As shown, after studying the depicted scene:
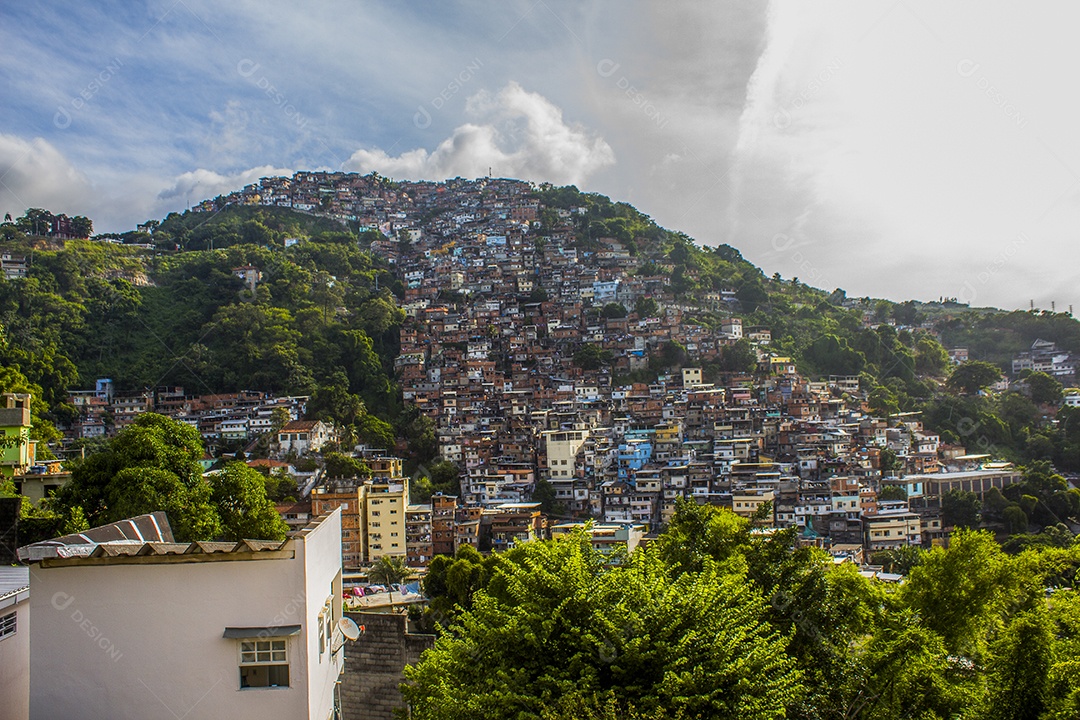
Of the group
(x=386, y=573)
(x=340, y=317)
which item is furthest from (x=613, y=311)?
(x=386, y=573)

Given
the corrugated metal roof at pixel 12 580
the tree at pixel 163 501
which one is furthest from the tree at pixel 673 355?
the corrugated metal roof at pixel 12 580

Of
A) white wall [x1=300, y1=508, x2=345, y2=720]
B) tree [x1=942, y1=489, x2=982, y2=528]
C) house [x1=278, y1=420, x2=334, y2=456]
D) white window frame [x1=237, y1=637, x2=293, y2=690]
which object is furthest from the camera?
house [x1=278, y1=420, x2=334, y2=456]

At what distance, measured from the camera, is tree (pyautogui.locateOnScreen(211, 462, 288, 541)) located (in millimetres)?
11789

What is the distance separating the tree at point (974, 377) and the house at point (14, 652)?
167 ft

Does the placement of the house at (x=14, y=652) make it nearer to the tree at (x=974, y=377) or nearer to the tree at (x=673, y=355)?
the tree at (x=673, y=355)

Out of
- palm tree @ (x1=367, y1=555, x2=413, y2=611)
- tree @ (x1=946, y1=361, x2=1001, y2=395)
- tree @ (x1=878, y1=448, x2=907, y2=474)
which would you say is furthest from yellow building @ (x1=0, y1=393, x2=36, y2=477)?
tree @ (x1=946, y1=361, x2=1001, y2=395)

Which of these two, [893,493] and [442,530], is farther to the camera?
[893,493]

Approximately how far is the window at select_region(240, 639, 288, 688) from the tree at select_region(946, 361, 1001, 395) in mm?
50279

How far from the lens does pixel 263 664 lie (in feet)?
15.3

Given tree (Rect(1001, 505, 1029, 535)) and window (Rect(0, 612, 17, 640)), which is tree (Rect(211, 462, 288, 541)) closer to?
window (Rect(0, 612, 17, 640))

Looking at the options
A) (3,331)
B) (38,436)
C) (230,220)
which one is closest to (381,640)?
(38,436)

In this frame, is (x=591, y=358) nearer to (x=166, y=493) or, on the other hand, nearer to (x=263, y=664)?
(x=166, y=493)

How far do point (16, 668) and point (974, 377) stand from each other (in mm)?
50972

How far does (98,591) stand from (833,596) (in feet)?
21.5
